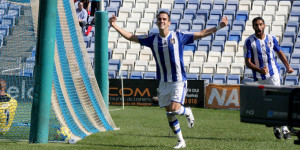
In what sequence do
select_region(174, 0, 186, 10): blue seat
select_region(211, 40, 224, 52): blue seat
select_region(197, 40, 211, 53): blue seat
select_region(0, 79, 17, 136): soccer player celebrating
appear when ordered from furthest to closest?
1. select_region(174, 0, 186, 10): blue seat
2. select_region(197, 40, 211, 53): blue seat
3. select_region(211, 40, 224, 52): blue seat
4. select_region(0, 79, 17, 136): soccer player celebrating

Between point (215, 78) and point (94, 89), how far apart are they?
10854 millimetres

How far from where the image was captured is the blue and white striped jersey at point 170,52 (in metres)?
9.02

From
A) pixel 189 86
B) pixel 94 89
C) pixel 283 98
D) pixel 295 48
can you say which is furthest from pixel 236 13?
pixel 283 98

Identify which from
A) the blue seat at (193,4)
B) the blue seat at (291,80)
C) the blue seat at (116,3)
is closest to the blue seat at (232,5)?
the blue seat at (193,4)

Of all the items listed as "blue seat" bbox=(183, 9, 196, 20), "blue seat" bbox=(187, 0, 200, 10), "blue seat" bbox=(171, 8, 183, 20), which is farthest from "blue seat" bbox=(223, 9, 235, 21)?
"blue seat" bbox=(171, 8, 183, 20)

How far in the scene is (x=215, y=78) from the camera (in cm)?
2127

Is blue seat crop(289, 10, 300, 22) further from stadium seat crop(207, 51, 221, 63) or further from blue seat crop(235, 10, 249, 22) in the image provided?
stadium seat crop(207, 51, 221, 63)

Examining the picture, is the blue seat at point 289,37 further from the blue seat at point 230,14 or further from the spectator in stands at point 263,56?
the spectator in stands at point 263,56

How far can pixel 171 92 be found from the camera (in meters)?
9.12

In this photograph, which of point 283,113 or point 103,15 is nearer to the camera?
point 283,113

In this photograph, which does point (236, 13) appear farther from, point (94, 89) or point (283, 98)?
point (283, 98)

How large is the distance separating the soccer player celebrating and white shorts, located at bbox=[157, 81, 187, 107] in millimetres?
2757

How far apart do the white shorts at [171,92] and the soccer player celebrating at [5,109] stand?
276 centimetres

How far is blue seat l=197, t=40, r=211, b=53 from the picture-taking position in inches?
948
